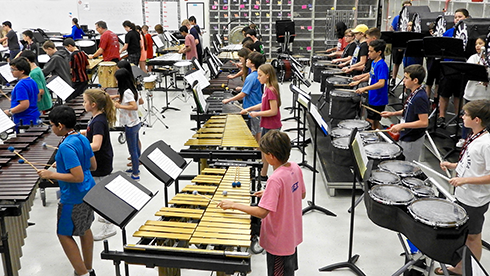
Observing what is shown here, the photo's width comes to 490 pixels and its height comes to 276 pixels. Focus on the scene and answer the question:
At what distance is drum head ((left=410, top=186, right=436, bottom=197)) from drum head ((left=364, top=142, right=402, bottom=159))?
749mm

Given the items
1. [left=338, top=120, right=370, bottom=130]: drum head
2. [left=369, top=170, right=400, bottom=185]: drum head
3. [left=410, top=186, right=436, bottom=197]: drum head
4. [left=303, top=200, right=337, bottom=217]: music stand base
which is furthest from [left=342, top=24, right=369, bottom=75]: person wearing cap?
[left=410, top=186, right=436, bottom=197]: drum head

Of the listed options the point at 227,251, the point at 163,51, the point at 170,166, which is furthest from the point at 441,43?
the point at 163,51

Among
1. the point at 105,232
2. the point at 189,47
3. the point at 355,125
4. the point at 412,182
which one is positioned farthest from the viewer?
the point at 189,47

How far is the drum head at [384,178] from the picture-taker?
4.02 m

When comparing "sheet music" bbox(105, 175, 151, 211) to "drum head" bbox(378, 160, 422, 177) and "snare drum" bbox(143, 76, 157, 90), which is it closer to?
"drum head" bbox(378, 160, 422, 177)

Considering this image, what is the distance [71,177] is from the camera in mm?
3656

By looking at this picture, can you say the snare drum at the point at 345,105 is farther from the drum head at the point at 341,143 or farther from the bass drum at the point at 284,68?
the bass drum at the point at 284,68

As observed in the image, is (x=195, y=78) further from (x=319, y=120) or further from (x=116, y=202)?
(x=116, y=202)

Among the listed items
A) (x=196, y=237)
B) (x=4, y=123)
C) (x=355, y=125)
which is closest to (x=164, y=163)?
(x=196, y=237)

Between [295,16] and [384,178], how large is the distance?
1239cm

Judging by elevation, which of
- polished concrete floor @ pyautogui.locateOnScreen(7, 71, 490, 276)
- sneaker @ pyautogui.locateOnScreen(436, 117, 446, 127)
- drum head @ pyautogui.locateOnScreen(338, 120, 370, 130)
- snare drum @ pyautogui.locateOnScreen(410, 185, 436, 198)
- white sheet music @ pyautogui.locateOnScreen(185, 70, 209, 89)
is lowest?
polished concrete floor @ pyautogui.locateOnScreen(7, 71, 490, 276)

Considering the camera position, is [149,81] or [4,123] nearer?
[4,123]

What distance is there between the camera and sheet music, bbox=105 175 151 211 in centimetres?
309

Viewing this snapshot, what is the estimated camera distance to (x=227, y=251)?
298 cm
